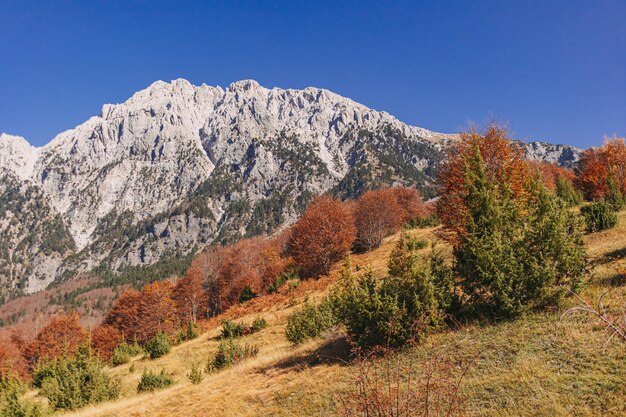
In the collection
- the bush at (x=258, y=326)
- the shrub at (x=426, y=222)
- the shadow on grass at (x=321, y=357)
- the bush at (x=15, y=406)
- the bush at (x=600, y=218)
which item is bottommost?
the bush at (x=258, y=326)

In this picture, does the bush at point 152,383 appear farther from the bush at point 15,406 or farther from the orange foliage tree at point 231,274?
the orange foliage tree at point 231,274

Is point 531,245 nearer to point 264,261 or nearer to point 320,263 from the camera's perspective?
point 320,263

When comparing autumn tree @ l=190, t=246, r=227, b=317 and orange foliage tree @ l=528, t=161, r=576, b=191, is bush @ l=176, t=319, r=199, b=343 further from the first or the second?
orange foliage tree @ l=528, t=161, r=576, b=191

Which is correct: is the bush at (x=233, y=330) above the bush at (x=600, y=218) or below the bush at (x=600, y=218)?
below

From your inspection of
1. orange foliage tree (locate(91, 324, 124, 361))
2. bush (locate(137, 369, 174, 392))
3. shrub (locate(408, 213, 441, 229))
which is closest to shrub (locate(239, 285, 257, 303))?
orange foliage tree (locate(91, 324, 124, 361))

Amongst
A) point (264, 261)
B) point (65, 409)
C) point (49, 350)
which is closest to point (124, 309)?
point (49, 350)

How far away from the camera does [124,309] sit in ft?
210

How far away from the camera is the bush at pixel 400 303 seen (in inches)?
463

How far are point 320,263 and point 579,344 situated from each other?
3506cm

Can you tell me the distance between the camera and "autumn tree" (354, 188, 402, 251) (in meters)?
52.3

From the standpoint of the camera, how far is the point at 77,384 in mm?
16453

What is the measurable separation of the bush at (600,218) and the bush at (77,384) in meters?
29.1

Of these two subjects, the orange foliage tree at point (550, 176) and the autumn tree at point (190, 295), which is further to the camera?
the autumn tree at point (190, 295)

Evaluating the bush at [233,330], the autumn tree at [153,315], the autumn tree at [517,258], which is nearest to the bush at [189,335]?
the bush at [233,330]
